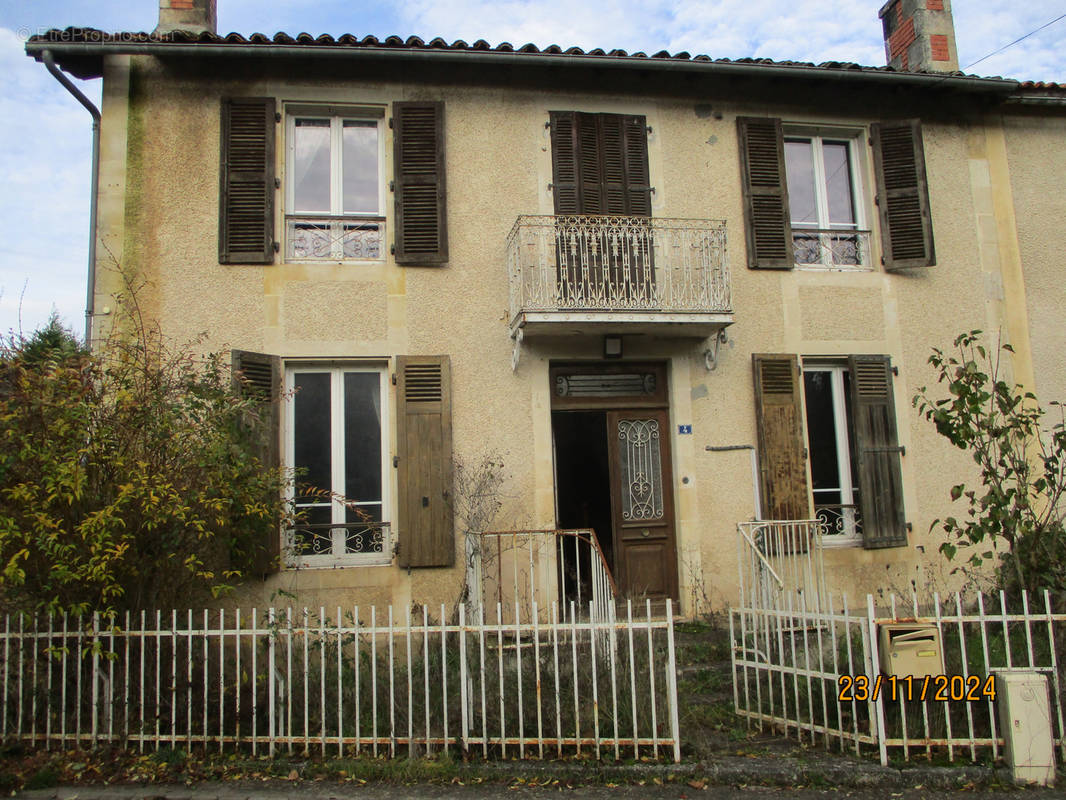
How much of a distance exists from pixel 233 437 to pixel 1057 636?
5923 millimetres

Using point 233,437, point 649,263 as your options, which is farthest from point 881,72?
point 233,437

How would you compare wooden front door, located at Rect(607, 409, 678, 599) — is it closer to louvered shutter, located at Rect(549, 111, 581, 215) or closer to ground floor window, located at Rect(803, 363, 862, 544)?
ground floor window, located at Rect(803, 363, 862, 544)

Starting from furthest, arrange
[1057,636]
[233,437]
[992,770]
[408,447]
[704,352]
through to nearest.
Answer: [704,352]
[408,447]
[233,437]
[1057,636]
[992,770]

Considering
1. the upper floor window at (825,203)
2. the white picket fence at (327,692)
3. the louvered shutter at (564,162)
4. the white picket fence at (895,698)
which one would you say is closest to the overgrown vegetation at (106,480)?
the white picket fence at (327,692)

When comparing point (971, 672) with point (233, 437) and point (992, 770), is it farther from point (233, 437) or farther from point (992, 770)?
point (233, 437)

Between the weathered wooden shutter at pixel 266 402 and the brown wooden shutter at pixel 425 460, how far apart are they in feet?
3.71

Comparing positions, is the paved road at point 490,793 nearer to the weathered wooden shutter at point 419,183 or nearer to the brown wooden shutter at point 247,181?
the brown wooden shutter at point 247,181

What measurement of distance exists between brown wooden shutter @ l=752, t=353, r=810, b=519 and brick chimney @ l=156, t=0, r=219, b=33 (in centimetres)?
670

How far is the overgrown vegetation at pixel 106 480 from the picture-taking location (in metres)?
5.13

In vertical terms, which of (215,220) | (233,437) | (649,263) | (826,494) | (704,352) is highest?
(215,220)

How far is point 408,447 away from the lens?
7.82 meters

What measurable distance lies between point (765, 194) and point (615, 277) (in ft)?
7.20

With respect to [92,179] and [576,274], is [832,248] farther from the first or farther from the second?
[92,179]

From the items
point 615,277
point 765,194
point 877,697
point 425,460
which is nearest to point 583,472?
point 425,460
